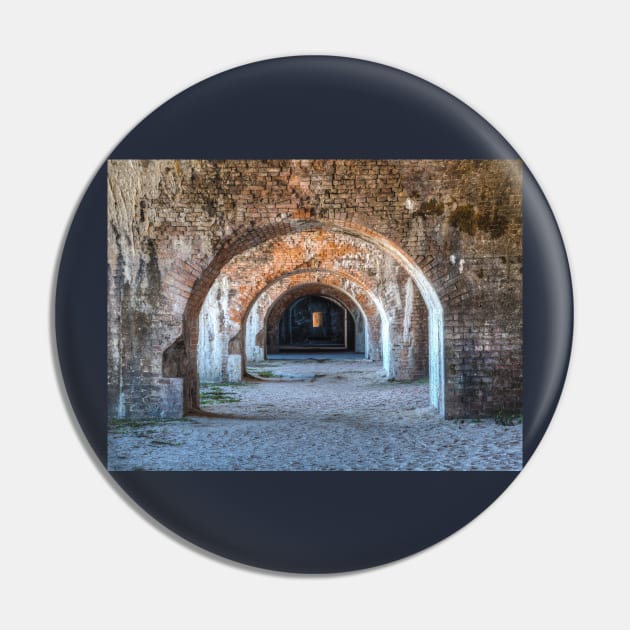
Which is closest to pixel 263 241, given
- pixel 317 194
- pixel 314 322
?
pixel 317 194

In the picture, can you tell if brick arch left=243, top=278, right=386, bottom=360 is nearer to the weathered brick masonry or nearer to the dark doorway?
the weathered brick masonry

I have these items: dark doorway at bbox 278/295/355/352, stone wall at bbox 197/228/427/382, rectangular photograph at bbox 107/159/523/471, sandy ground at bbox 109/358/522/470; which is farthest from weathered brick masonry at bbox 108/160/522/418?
dark doorway at bbox 278/295/355/352

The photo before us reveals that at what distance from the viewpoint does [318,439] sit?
501 centimetres

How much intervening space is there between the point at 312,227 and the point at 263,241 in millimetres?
583

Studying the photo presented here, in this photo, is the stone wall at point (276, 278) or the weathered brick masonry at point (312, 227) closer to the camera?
the weathered brick masonry at point (312, 227)

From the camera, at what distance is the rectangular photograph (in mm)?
4129

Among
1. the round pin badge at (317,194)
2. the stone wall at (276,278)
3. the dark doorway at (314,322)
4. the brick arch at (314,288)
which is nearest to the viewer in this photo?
the round pin badge at (317,194)

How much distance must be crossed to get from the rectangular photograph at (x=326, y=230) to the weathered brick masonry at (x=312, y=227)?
0.05 feet

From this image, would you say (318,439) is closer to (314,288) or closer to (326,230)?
(326,230)

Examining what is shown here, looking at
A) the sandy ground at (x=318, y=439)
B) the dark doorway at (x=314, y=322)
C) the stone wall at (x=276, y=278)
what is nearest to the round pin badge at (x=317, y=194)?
the sandy ground at (x=318, y=439)

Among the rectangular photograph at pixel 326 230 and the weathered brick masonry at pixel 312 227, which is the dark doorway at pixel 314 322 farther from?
the weathered brick masonry at pixel 312 227

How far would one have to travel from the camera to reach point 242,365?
1238 centimetres

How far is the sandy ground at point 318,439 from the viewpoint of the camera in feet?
13.4
